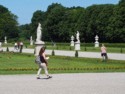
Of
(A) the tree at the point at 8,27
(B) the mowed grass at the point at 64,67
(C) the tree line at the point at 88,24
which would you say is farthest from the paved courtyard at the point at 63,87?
(A) the tree at the point at 8,27

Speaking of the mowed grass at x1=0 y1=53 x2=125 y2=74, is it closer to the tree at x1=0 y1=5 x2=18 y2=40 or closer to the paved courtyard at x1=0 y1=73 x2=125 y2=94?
the paved courtyard at x1=0 y1=73 x2=125 y2=94

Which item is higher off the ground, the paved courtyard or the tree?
the tree

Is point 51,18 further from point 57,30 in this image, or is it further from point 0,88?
point 0,88

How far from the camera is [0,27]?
123 m

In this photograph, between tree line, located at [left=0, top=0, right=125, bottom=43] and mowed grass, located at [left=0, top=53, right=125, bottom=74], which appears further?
tree line, located at [left=0, top=0, right=125, bottom=43]

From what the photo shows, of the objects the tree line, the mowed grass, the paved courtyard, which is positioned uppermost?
the tree line

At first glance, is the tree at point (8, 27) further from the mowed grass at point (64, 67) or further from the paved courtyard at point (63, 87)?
the paved courtyard at point (63, 87)

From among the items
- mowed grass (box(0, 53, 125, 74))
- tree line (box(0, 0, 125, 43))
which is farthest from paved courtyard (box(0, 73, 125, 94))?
tree line (box(0, 0, 125, 43))

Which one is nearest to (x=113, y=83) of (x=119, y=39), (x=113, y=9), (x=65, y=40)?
(x=119, y=39)

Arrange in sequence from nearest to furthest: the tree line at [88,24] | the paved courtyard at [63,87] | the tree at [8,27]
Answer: the paved courtyard at [63,87], the tree line at [88,24], the tree at [8,27]

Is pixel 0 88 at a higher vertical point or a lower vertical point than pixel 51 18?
lower

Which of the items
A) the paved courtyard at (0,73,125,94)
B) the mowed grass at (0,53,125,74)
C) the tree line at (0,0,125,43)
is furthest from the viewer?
the tree line at (0,0,125,43)

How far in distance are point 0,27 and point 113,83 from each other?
10832 cm

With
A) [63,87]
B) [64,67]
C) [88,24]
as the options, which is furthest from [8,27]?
[63,87]
